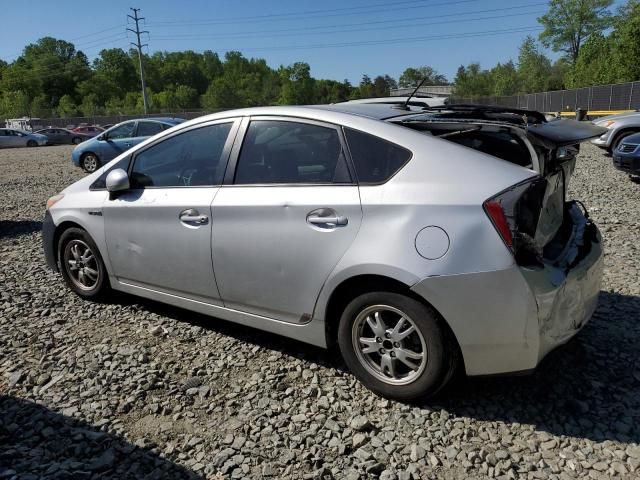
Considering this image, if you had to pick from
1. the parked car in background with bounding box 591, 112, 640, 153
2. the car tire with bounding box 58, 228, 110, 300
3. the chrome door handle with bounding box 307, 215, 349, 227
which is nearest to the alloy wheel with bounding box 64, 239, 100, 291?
the car tire with bounding box 58, 228, 110, 300

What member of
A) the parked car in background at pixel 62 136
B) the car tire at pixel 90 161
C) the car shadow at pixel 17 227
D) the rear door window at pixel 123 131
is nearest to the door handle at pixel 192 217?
the car shadow at pixel 17 227

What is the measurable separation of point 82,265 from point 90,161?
12.8 metres

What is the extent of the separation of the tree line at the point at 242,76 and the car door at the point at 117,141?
3800 cm

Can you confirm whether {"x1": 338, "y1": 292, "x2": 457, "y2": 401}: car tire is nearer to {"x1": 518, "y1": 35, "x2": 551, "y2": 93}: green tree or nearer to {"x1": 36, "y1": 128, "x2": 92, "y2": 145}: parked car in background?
{"x1": 36, "y1": 128, "x2": 92, "y2": 145}: parked car in background

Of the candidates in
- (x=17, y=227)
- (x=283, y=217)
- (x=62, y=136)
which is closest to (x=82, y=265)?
(x=283, y=217)

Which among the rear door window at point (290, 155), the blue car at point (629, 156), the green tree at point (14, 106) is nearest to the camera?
the rear door window at point (290, 155)

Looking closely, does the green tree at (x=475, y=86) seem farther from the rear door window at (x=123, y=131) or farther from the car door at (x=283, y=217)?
the car door at (x=283, y=217)

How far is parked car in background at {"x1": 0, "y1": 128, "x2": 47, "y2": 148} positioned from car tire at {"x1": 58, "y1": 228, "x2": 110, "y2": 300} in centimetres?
3699

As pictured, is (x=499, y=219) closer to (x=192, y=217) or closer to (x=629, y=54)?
(x=192, y=217)

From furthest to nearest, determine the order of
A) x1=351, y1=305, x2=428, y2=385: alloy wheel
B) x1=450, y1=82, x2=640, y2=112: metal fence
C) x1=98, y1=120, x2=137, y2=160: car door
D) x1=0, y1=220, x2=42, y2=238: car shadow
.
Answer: x1=450, y1=82, x2=640, y2=112: metal fence, x1=98, y1=120, x2=137, y2=160: car door, x1=0, y1=220, x2=42, y2=238: car shadow, x1=351, y1=305, x2=428, y2=385: alloy wheel

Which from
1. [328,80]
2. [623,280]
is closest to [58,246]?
[623,280]

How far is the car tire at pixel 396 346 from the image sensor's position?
8.75ft

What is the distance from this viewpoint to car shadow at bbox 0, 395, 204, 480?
8.08 feet

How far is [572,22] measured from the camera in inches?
2874
